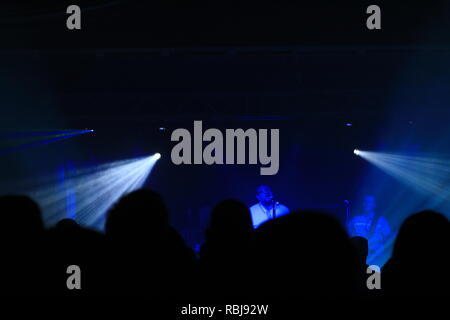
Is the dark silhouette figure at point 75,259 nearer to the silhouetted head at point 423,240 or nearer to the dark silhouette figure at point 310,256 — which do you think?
the dark silhouette figure at point 310,256

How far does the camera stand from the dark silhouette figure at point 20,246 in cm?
112

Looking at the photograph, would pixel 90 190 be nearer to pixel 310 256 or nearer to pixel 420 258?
pixel 420 258

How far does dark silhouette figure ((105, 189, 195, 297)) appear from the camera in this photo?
121 centimetres

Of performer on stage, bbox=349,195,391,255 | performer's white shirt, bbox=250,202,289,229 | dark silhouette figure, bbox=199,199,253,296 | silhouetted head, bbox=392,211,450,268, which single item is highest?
silhouetted head, bbox=392,211,450,268

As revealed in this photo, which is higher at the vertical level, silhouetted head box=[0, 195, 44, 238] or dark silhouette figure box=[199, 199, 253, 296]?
silhouetted head box=[0, 195, 44, 238]

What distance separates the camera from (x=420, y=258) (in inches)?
44.5

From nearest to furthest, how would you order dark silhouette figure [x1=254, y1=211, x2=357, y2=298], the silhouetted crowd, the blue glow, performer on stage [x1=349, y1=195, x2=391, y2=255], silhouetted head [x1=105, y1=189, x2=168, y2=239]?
dark silhouette figure [x1=254, y1=211, x2=357, y2=298], the silhouetted crowd, silhouetted head [x1=105, y1=189, x2=168, y2=239], performer on stage [x1=349, y1=195, x2=391, y2=255], the blue glow

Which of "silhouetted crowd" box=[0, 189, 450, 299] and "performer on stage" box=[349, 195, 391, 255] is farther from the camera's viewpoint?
"performer on stage" box=[349, 195, 391, 255]

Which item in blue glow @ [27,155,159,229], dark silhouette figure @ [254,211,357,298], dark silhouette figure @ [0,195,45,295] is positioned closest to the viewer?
dark silhouette figure @ [254,211,357,298]

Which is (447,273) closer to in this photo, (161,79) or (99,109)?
(161,79)

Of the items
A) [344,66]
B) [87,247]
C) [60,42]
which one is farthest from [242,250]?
[344,66]

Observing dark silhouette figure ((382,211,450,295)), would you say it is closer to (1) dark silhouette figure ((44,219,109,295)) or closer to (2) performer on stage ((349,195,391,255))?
(1) dark silhouette figure ((44,219,109,295))

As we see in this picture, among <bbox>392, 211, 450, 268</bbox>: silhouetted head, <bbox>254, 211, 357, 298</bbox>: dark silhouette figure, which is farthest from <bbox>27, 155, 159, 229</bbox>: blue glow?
<bbox>254, 211, 357, 298</bbox>: dark silhouette figure

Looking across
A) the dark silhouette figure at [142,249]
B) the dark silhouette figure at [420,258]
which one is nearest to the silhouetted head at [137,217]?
the dark silhouette figure at [142,249]
